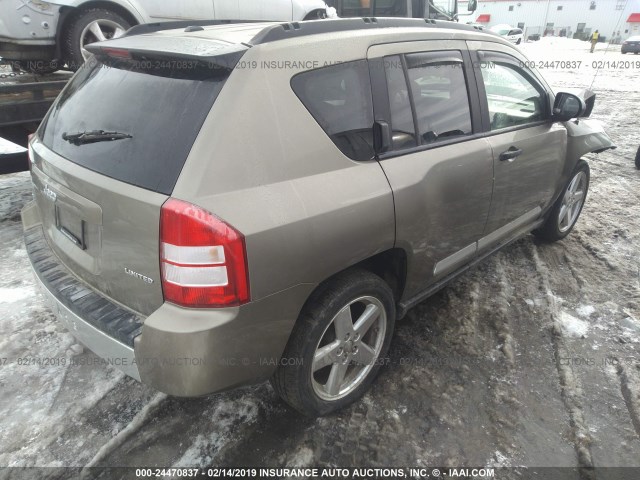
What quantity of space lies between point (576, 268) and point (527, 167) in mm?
1303

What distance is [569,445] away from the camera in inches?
88.4

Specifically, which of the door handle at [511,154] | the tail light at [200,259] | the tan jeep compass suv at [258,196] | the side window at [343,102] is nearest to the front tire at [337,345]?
the tan jeep compass suv at [258,196]

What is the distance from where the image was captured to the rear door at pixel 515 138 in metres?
2.92

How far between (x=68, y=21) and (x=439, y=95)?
484cm

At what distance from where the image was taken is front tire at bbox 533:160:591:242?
407 cm

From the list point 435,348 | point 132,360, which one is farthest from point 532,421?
point 132,360

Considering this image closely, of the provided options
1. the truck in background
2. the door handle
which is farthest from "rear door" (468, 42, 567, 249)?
the truck in background

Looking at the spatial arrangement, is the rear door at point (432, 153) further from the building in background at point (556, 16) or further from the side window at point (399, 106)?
the building in background at point (556, 16)

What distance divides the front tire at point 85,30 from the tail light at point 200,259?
4557 millimetres

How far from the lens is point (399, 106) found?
2350mm

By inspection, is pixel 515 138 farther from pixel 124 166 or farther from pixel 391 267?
pixel 124 166

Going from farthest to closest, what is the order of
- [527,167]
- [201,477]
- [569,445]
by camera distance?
1. [527,167]
2. [569,445]
3. [201,477]

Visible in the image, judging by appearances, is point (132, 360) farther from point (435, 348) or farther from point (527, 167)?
point (527, 167)

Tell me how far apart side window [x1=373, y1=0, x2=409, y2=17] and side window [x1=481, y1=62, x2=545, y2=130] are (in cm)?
648
